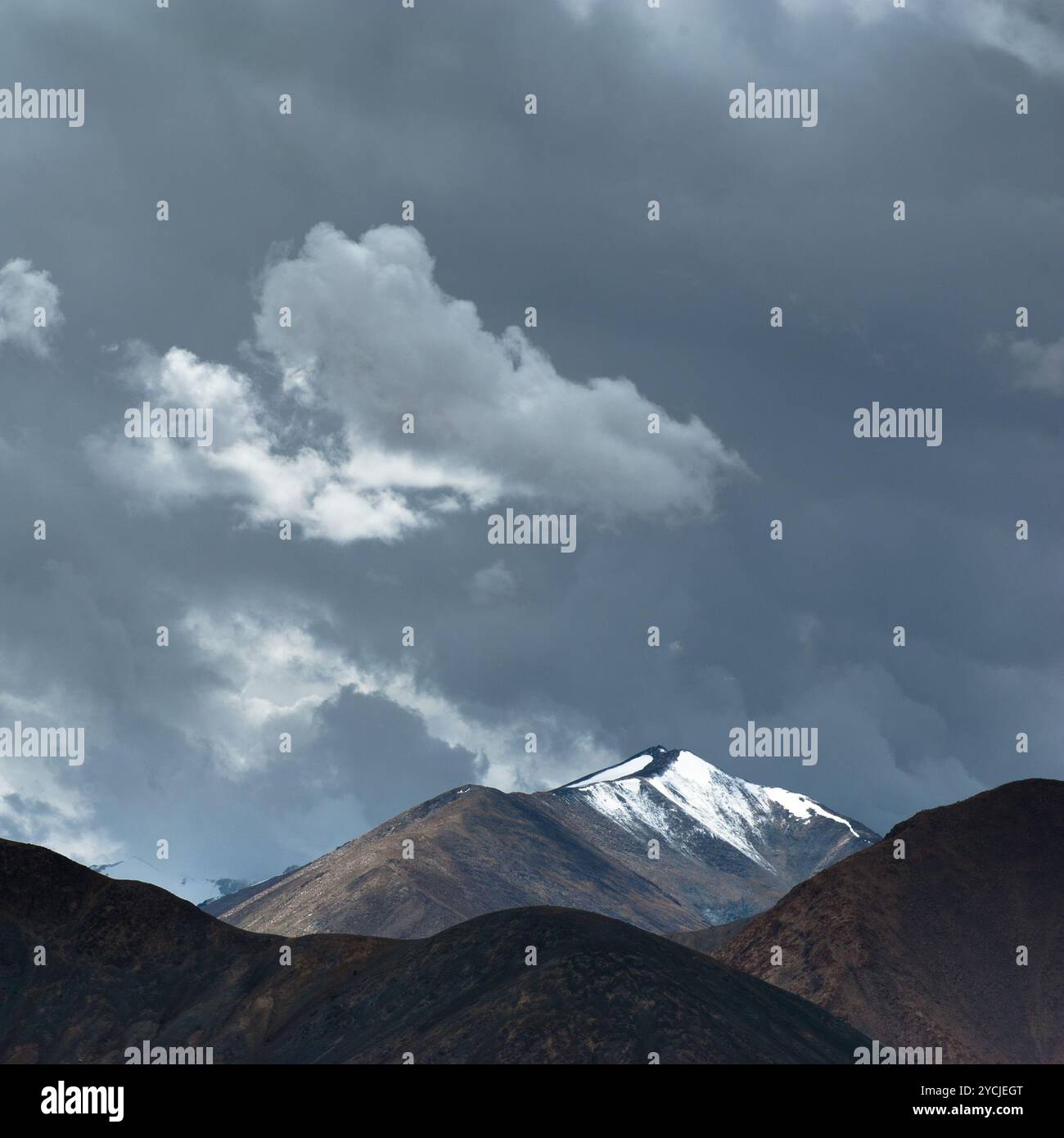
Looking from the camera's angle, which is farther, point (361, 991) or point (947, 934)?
point (947, 934)

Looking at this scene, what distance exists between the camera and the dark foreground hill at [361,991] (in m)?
98.8

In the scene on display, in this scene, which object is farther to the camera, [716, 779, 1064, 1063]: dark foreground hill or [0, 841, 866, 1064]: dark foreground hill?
[716, 779, 1064, 1063]: dark foreground hill

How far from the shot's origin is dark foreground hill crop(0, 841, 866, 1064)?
324 feet

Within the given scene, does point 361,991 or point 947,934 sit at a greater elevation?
point 947,934

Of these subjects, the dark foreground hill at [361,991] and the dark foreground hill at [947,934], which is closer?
the dark foreground hill at [361,991]

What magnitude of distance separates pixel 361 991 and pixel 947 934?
7827 centimetres

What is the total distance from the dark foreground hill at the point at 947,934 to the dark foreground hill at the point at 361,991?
29.8 metres

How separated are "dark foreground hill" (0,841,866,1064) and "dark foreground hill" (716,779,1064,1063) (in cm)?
2978

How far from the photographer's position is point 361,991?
382 ft

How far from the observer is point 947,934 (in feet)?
540

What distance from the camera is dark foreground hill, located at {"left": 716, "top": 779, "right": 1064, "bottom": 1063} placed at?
150500mm
